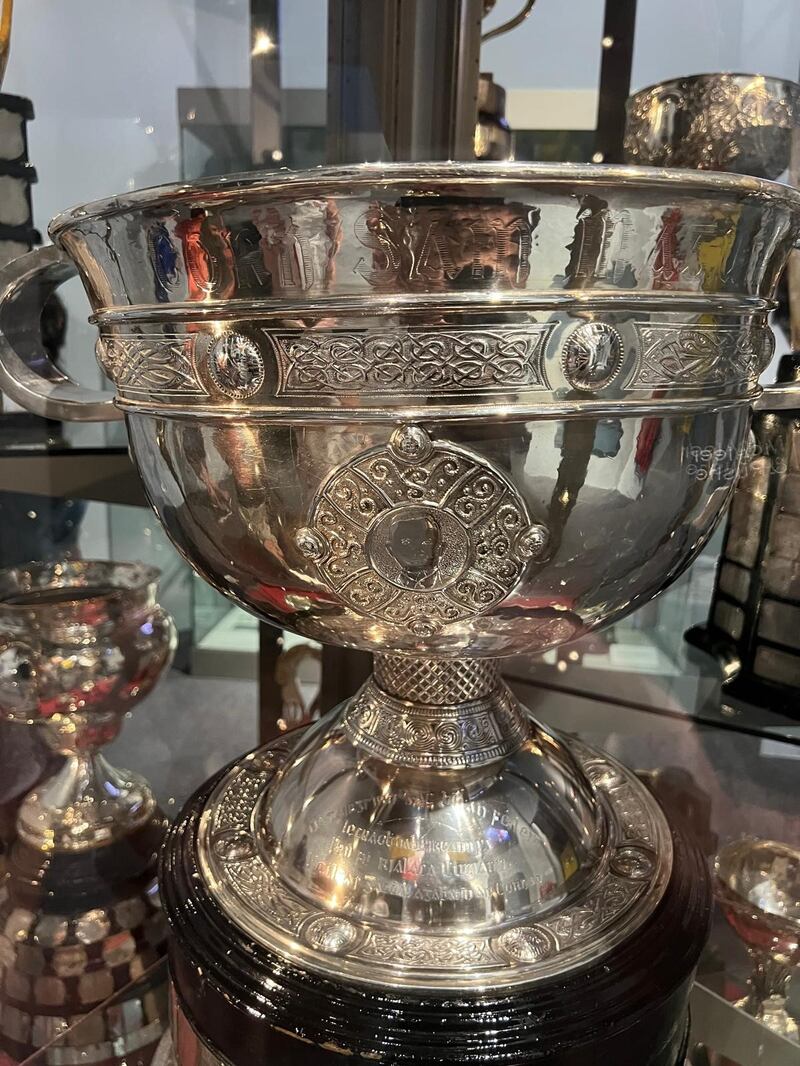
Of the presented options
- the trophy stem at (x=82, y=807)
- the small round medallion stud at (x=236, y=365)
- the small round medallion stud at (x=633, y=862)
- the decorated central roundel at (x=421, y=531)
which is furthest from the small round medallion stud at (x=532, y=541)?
the trophy stem at (x=82, y=807)

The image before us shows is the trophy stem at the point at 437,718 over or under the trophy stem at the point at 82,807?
over

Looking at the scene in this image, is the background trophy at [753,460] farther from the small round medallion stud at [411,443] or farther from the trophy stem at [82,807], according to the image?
the trophy stem at [82,807]

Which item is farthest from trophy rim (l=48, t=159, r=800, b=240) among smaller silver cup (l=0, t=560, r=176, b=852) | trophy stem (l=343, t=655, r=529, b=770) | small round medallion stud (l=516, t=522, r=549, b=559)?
smaller silver cup (l=0, t=560, r=176, b=852)

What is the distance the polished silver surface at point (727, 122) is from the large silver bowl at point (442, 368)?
316 mm

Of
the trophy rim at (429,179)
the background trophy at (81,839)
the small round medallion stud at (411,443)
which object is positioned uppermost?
the trophy rim at (429,179)

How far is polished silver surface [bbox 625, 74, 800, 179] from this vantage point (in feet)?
2.09

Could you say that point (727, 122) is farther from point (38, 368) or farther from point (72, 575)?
point (72, 575)

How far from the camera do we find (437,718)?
505mm

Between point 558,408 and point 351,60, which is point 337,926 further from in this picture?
point 351,60

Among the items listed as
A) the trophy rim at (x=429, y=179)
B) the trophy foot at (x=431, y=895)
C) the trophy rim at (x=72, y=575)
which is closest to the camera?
the trophy rim at (x=429, y=179)

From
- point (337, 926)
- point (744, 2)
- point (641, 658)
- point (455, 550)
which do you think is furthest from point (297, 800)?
point (744, 2)

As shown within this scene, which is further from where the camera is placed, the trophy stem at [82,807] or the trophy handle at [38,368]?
the trophy stem at [82,807]

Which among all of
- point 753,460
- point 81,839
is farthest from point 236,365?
point 753,460

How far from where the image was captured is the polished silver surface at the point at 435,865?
16.7 inches
